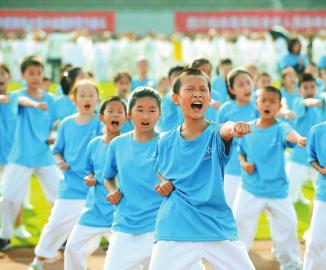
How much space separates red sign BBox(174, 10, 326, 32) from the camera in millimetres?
37031

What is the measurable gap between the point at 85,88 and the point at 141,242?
2.34 meters

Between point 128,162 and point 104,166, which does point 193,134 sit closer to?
point 128,162

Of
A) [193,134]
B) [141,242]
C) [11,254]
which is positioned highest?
[193,134]

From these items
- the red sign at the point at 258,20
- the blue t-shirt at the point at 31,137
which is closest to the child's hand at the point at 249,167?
the blue t-shirt at the point at 31,137

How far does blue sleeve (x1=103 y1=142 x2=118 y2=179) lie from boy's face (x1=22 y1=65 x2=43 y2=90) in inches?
114

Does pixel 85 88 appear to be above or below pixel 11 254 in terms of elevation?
above

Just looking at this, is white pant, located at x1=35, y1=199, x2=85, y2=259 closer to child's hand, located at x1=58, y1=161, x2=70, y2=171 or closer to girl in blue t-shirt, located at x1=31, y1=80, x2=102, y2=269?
girl in blue t-shirt, located at x1=31, y1=80, x2=102, y2=269

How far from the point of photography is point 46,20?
36.4m

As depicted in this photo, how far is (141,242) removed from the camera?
6.22 meters

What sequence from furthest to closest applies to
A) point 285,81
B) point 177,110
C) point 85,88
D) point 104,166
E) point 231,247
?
point 285,81
point 177,110
point 85,88
point 104,166
point 231,247

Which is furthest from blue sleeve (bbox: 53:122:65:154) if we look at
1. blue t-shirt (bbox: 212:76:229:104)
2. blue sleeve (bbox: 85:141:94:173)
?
blue t-shirt (bbox: 212:76:229:104)

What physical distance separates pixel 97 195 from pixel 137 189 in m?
0.94

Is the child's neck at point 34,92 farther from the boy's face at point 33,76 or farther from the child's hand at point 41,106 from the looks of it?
the child's hand at point 41,106

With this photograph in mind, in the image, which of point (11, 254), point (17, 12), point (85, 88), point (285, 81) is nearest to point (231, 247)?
point (85, 88)
